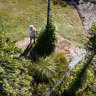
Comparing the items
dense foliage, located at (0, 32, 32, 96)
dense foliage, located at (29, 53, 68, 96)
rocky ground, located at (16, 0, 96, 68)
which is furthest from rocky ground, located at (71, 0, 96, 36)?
dense foliage, located at (0, 32, 32, 96)

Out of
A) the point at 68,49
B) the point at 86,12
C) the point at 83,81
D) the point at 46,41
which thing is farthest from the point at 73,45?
the point at 86,12

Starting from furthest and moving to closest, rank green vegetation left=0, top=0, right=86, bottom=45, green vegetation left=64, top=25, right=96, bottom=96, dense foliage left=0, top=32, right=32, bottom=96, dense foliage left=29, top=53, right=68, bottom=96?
green vegetation left=0, top=0, right=86, bottom=45 < dense foliage left=29, top=53, right=68, bottom=96 < green vegetation left=64, top=25, right=96, bottom=96 < dense foliage left=0, top=32, right=32, bottom=96

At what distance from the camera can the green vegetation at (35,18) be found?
28.0 feet

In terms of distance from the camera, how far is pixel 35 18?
374 inches

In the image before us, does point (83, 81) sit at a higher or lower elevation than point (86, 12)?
lower

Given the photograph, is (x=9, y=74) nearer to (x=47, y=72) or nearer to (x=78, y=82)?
(x=47, y=72)

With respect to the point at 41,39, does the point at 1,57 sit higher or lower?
higher

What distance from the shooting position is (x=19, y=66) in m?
3.35

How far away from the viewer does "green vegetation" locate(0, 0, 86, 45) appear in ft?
28.0

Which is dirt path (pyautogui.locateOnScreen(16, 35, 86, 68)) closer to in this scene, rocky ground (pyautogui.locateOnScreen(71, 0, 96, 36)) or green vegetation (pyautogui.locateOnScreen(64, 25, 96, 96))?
green vegetation (pyautogui.locateOnScreen(64, 25, 96, 96))

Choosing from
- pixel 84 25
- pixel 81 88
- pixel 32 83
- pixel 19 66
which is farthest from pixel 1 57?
pixel 84 25

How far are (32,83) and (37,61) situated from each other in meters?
1.11

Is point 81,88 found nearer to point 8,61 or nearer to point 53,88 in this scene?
point 53,88

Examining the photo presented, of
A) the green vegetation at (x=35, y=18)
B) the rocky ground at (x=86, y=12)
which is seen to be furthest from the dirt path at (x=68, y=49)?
the rocky ground at (x=86, y=12)
